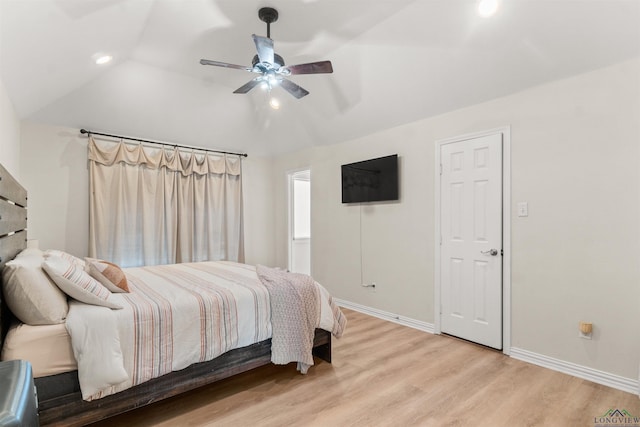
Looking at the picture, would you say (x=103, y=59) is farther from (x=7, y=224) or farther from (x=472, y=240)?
(x=472, y=240)

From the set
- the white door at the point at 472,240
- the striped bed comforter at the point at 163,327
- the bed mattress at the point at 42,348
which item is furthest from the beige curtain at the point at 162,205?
the white door at the point at 472,240

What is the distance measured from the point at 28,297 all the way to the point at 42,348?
0.28 m

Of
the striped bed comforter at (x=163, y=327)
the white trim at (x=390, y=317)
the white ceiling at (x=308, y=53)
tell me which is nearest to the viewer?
the striped bed comforter at (x=163, y=327)

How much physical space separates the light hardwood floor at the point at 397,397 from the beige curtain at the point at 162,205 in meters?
2.77

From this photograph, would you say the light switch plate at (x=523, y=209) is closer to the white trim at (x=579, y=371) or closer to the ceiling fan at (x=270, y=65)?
the white trim at (x=579, y=371)

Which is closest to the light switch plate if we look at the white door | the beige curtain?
the white door

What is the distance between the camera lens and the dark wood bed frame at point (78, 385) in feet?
5.32

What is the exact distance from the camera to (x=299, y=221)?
6.05 m

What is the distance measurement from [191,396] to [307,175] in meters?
4.27

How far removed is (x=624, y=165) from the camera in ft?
7.72

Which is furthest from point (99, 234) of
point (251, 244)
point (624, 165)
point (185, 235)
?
point (624, 165)

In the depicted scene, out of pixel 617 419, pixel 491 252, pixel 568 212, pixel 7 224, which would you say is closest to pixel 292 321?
pixel 7 224

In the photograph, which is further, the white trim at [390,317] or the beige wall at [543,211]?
the white trim at [390,317]

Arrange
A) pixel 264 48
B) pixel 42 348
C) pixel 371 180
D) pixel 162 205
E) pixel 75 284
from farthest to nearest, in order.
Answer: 1. pixel 162 205
2. pixel 371 180
3. pixel 264 48
4. pixel 75 284
5. pixel 42 348
